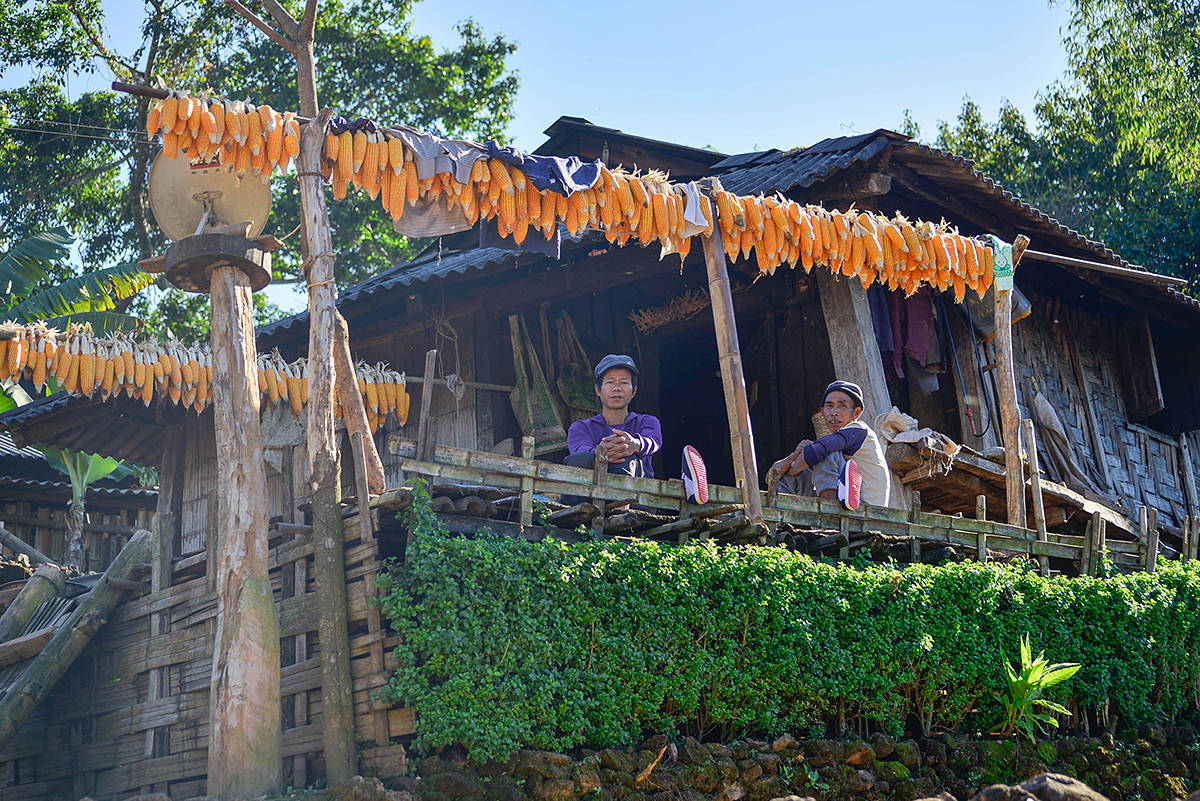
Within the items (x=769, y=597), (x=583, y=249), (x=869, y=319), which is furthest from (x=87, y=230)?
(x=769, y=597)

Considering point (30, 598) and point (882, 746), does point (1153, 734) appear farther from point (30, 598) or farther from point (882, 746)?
point (30, 598)

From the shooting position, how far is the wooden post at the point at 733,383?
7.33 metres

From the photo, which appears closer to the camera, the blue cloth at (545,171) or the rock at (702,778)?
the rock at (702,778)

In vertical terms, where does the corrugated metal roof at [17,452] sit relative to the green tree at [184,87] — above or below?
below

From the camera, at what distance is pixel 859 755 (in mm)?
7082

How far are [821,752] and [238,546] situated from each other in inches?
135

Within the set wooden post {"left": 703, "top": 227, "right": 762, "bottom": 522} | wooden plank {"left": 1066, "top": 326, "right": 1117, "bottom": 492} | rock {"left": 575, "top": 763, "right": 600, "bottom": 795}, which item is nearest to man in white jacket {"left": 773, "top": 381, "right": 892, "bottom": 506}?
wooden post {"left": 703, "top": 227, "right": 762, "bottom": 522}

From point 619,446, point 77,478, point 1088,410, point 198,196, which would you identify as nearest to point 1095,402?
point 1088,410

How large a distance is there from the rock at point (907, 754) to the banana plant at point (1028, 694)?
0.85 m

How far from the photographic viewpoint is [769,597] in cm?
702

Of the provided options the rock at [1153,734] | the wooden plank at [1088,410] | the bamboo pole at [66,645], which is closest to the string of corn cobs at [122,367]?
the bamboo pole at [66,645]

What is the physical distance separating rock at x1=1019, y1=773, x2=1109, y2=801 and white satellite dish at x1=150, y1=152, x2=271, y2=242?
16.1 ft

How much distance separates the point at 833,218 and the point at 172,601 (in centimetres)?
487

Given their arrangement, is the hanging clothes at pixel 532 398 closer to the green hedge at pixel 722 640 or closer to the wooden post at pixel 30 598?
the green hedge at pixel 722 640
